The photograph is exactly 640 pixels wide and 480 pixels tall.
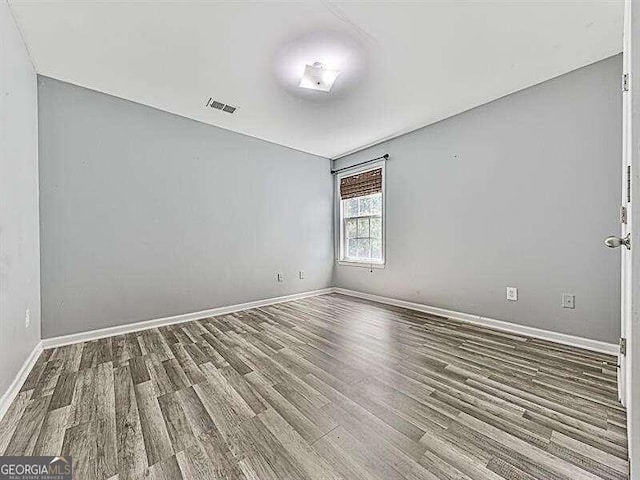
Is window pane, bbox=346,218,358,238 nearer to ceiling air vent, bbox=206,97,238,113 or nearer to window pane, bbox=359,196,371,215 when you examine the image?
window pane, bbox=359,196,371,215

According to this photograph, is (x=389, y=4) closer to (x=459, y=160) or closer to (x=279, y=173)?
(x=459, y=160)

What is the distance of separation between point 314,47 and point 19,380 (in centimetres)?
310

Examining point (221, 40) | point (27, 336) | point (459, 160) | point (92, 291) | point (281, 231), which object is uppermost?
point (221, 40)

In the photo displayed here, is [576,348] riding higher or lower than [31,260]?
lower

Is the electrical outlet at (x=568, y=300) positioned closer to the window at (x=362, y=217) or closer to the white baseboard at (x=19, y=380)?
the window at (x=362, y=217)

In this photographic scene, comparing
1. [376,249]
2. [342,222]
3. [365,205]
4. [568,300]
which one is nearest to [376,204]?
[365,205]

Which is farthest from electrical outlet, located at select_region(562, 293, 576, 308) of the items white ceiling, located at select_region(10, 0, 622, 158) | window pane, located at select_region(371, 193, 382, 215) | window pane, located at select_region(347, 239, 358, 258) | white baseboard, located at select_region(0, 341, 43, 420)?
white baseboard, located at select_region(0, 341, 43, 420)

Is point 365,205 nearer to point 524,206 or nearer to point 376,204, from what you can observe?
point 376,204

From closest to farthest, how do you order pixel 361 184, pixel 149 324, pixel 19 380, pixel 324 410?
pixel 324 410 → pixel 19 380 → pixel 149 324 → pixel 361 184

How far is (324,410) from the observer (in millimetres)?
1490

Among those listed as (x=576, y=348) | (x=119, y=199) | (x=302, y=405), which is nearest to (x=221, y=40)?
(x=119, y=199)

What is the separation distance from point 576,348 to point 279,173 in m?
3.90

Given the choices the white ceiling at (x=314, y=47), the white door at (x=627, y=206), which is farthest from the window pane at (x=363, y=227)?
the white door at (x=627, y=206)

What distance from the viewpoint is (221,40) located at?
1984mm
